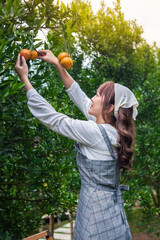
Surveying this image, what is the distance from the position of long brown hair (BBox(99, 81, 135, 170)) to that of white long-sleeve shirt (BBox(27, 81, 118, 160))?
0.05 metres

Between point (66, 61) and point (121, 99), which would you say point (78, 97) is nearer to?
point (66, 61)

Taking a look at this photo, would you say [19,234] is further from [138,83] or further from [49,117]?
[138,83]

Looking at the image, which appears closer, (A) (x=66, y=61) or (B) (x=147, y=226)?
(A) (x=66, y=61)

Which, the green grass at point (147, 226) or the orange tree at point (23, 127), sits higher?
the orange tree at point (23, 127)

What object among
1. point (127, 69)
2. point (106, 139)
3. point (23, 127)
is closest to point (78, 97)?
point (23, 127)

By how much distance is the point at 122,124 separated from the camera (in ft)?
6.32

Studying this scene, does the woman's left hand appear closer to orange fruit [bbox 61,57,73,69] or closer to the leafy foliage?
the leafy foliage

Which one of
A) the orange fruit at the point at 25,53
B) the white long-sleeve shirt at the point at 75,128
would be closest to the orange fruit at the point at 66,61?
the orange fruit at the point at 25,53

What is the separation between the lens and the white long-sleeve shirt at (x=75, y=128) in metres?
1.72

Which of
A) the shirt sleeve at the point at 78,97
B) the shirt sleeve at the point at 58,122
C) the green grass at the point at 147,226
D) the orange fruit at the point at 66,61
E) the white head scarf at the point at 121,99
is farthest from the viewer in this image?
the green grass at the point at 147,226

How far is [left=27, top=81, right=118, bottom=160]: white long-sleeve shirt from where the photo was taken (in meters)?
1.72

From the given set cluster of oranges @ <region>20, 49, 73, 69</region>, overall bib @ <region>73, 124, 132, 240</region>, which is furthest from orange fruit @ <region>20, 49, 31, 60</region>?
overall bib @ <region>73, 124, 132, 240</region>

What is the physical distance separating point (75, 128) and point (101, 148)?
0.77ft

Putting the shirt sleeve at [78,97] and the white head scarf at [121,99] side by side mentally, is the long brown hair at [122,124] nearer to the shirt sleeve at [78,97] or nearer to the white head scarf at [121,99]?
the white head scarf at [121,99]
